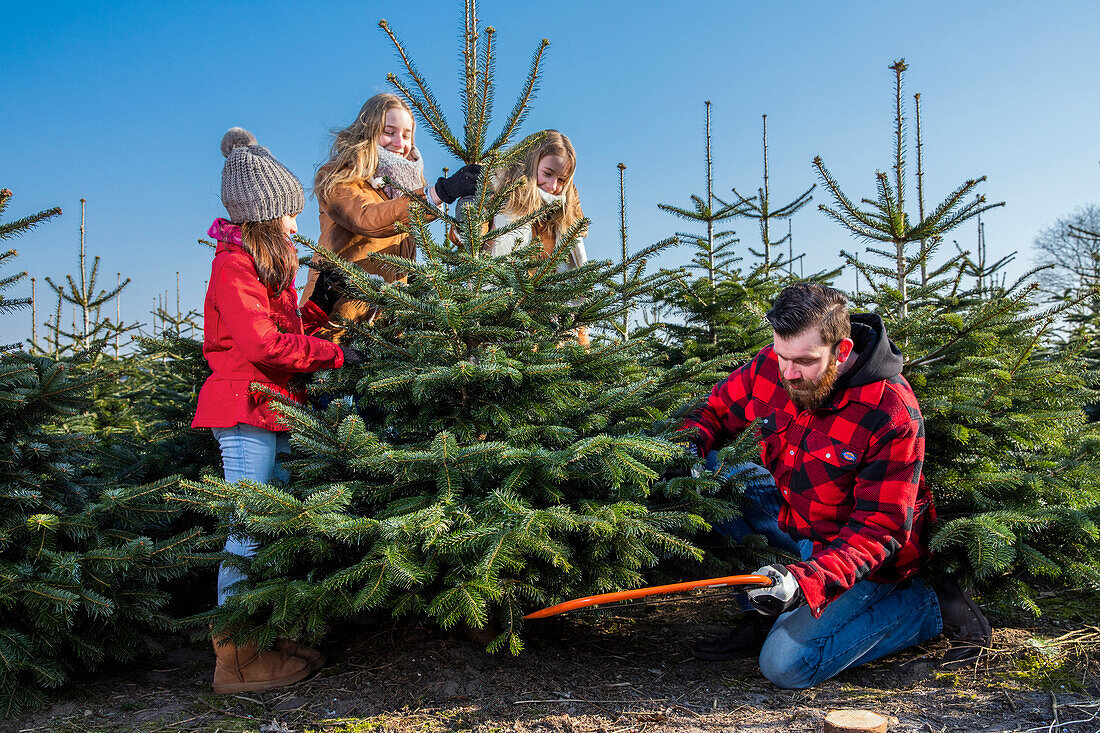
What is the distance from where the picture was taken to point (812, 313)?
2645 millimetres

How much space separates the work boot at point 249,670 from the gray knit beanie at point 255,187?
1.81 meters

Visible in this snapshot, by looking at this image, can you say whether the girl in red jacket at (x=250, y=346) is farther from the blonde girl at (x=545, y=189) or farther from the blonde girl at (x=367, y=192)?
the blonde girl at (x=545, y=189)

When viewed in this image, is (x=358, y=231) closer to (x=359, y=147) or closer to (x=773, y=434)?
(x=359, y=147)

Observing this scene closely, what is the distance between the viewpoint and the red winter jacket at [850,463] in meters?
2.63

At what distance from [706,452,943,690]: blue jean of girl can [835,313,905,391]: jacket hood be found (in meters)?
0.66

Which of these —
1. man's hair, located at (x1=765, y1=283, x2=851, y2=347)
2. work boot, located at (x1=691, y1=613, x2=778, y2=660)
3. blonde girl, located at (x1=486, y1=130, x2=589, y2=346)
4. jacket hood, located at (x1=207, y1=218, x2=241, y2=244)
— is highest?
blonde girl, located at (x1=486, y1=130, x2=589, y2=346)

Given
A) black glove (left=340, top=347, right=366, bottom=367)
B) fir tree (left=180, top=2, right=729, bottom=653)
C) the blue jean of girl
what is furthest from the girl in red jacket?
the blue jean of girl

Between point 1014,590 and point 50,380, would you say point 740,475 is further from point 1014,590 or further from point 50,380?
point 50,380

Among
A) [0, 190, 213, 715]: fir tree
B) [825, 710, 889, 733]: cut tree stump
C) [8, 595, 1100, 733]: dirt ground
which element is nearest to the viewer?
[825, 710, 889, 733]: cut tree stump

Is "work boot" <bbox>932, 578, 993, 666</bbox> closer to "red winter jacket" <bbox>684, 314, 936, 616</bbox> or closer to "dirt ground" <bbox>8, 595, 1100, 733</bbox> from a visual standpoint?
"dirt ground" <bbox>8, 595, 1100, 733</bbox>

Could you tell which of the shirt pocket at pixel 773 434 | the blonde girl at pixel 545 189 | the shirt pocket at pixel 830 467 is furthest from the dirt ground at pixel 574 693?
the blonde girl at pixel 545 189

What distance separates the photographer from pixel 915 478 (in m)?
2.72

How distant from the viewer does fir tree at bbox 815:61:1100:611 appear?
121 inches

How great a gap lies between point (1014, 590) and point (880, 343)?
1.42 metres
